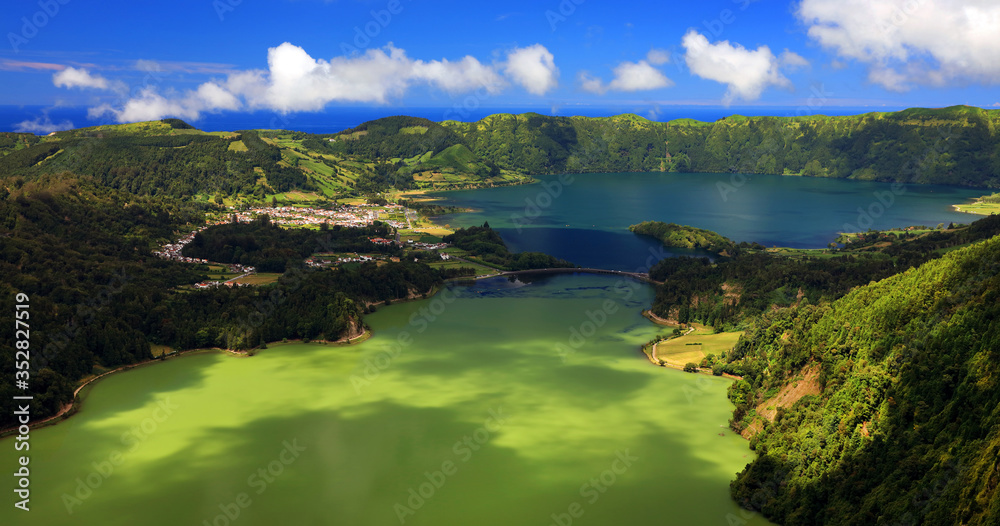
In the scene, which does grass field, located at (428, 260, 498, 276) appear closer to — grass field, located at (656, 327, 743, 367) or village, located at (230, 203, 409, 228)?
grass field, located at (656, 327, 743, 367)

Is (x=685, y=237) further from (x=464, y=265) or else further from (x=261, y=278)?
(x=261, y=278)

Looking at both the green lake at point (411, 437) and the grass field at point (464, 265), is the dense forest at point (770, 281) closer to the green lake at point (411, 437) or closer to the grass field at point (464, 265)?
the green lake at point (411, 437)

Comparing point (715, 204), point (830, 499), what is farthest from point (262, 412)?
point (715, 204)

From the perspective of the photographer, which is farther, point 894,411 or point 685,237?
point 685,237

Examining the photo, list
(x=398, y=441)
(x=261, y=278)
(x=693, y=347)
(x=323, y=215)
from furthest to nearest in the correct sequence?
1. (x=323, y=215)
2. (x=261, y=278)
3. (x=693, y=347)
4. (x=398, y=441)

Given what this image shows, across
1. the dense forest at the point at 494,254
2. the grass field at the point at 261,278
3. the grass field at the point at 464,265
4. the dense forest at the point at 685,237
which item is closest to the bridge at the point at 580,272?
the dense forest at the point at 494,254

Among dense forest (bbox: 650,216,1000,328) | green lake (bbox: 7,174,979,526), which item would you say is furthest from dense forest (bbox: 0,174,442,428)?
dense forest (bbox: 650,216,1000,328)

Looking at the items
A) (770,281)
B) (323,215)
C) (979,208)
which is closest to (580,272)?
(770,281)
